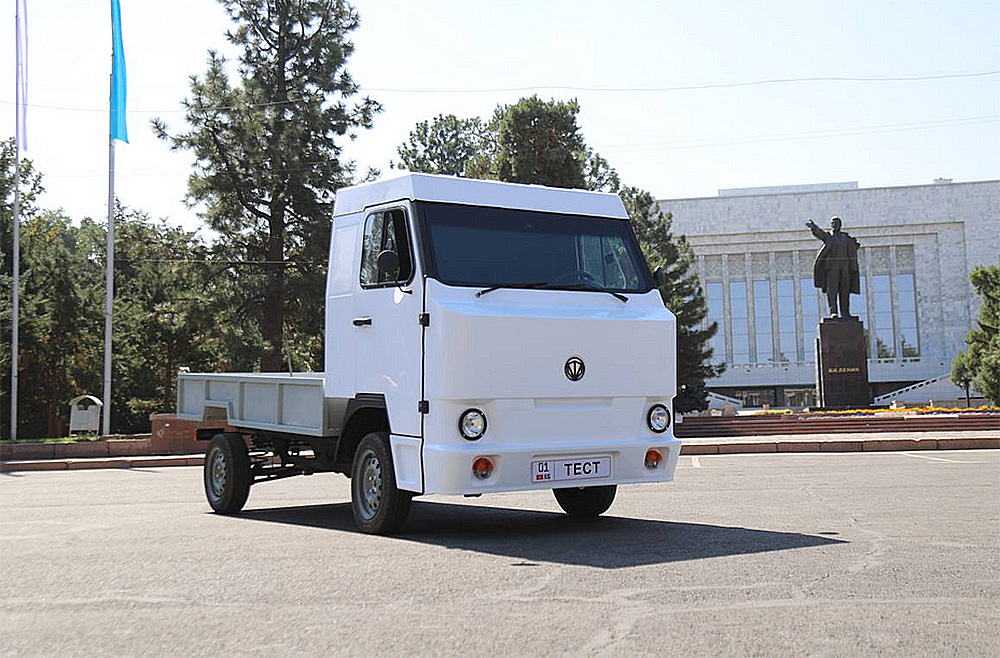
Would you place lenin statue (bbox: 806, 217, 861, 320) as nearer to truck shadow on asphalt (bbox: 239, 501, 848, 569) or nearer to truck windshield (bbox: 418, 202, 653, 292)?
truck shadow on asphalt (bbox: 239, 501, 848, 569)

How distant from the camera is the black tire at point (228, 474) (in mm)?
11047

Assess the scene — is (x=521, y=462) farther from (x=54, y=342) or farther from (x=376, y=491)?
(x=54, y=342)

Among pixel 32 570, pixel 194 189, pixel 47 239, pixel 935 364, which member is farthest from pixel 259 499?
pixel 935 364

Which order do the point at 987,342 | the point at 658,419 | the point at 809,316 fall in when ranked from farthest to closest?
the point at 809,316
the point at 987,342
the point at 658,419

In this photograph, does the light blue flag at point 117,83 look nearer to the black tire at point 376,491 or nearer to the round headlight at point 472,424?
the black tire at point 376,491

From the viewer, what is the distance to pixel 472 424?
8367 mm

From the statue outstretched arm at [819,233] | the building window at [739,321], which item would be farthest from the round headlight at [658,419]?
the building window at [739,321]

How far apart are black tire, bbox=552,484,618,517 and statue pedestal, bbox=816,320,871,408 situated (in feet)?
98.9

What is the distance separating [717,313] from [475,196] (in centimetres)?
7945

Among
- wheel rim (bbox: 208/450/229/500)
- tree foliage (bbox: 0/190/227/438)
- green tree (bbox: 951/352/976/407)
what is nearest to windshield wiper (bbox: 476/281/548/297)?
wheel rim (bbox: 208/450/229/500)

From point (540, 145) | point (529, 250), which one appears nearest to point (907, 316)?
point (540, 145)

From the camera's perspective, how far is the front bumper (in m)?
8.27

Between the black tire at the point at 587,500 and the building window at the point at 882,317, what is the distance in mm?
77373

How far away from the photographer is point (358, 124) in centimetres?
3350
